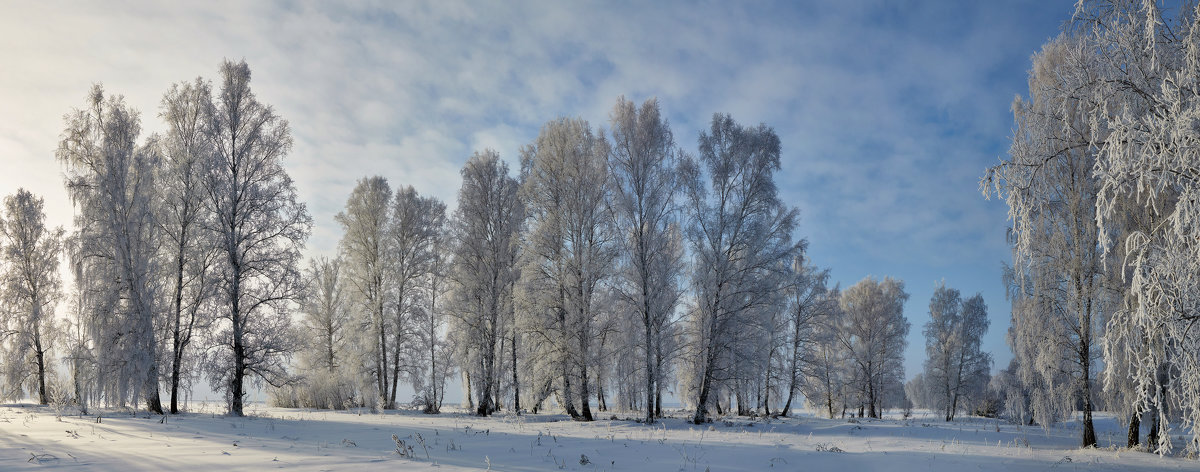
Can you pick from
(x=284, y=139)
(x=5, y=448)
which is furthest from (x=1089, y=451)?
(x=284, y=139)

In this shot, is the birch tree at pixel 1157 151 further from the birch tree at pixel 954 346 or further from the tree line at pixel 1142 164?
the birch tree at pixel 954 346

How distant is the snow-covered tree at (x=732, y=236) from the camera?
756 inches

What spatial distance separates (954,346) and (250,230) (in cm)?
3863

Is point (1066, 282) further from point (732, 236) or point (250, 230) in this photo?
point (250, 230)

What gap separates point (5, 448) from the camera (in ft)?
26.1

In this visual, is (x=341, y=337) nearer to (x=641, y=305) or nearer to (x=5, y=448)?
(x=641, y=305)

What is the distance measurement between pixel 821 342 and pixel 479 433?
18946 millimetres

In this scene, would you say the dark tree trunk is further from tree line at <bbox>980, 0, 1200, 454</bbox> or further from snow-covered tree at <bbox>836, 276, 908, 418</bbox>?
snow-covered tree at <bbox>836, 276, 908, 418</bbox>

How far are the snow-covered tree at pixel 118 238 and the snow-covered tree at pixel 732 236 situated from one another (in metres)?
17.0

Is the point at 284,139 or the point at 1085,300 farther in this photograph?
the point at 284,139

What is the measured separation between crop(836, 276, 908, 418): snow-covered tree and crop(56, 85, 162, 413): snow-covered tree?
3134cm

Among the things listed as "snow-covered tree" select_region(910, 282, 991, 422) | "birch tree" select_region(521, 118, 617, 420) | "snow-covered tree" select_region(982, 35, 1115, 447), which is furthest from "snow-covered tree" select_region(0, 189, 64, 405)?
"snow-covered tree" select_region(910, 282, 991, 422)

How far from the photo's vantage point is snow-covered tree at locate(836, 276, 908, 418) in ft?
108

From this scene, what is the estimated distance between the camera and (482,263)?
75.5 ft
